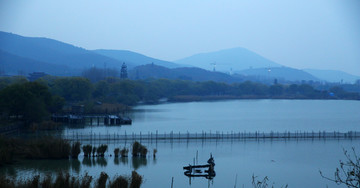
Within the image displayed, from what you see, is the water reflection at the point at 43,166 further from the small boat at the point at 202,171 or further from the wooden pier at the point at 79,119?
the wooden pier at the point at 79,119

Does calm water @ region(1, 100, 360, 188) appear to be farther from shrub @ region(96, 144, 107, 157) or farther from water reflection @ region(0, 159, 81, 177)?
shrub @ region(96, 144, 107, 157)

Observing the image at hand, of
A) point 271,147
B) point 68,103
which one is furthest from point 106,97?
point 271,147

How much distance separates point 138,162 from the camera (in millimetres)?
16109

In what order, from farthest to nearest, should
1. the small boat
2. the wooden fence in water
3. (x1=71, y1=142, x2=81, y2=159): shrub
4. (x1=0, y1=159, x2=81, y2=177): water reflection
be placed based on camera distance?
1. the wooden fence in water
2. (x1=71, y1=142, x2=81, y2=159): shrub
3. the small boat
4. (x1=0, y1=159, x2=81, y2=177): water reflection

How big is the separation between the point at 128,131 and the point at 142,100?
29.5 m

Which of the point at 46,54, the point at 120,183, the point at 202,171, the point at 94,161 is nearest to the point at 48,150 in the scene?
the point at 94,161

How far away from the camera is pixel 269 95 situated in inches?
3076

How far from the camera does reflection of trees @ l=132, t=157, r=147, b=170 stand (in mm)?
15655

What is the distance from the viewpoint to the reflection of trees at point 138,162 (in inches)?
616

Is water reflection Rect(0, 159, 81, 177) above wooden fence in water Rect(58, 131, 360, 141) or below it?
below

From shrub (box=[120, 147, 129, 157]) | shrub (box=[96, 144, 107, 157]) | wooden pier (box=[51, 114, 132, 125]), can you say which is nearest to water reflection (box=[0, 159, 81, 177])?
shrub (box=[96, 144, 107, 157])

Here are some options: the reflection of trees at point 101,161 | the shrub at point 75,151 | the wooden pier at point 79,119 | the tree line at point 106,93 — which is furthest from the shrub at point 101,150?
the wooden pier at point 79,119

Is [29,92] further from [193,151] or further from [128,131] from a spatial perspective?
[193,151]

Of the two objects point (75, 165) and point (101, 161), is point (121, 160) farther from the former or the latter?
point (75, 165)
